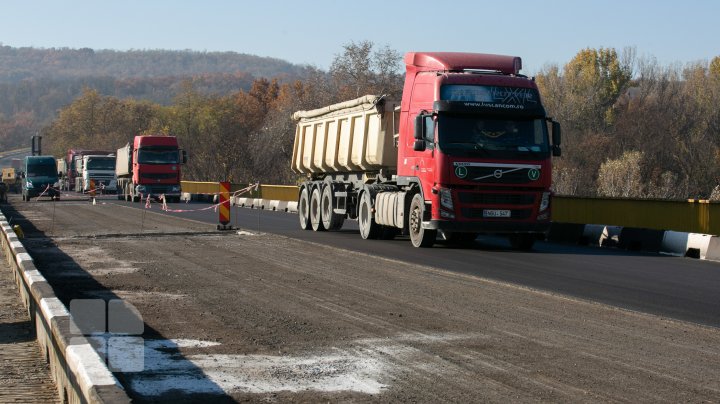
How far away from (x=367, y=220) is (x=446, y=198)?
4.18 meters

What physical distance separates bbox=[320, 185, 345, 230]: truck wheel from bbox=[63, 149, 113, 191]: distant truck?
50374mm

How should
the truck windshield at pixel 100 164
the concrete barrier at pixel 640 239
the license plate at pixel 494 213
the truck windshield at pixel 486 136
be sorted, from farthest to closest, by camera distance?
the truck windshield at pixel 100 164
the concrete barrier at pixel 640 239
the license plate at pixel 494 213
the truck windshield at pixel 486 136

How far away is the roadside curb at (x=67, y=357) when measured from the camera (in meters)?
5.77

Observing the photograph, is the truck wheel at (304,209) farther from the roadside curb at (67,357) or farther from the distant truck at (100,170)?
the distant truck at (100,170)

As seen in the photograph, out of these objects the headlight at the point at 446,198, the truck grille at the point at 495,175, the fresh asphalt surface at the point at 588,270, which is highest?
the truck grille at the point at 495,175

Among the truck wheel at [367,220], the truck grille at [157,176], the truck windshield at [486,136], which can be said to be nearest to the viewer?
the truck windshield at [486,136]

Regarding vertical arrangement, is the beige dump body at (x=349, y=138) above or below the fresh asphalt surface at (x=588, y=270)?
above

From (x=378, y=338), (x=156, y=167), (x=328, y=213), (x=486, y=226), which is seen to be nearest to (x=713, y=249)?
(x=486, y=226)

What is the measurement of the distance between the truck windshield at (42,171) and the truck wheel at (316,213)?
1588 inches

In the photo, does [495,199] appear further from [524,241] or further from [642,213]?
[642,213]

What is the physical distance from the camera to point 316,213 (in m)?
28.5

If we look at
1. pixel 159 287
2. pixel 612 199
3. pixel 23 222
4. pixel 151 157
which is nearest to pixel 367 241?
pixel 612 199

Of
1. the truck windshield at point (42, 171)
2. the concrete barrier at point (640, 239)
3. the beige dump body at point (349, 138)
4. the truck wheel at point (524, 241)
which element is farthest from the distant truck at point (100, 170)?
the truck wheel at point (524, 241)

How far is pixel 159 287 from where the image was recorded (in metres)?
14.1
